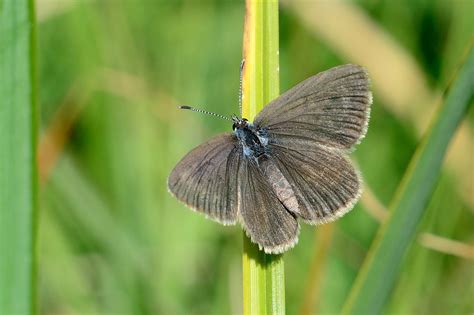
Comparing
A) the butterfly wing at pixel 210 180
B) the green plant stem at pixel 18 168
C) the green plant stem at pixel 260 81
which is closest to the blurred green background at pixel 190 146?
the butterfly wing at pixel 210 180

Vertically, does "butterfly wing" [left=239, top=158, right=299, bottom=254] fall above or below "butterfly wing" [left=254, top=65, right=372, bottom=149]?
below

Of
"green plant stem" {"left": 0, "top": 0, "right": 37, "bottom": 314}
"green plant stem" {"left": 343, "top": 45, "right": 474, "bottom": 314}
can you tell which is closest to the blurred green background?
"green plant stem" {"left": 343, "top": 45, "right": 474, "bottom": 314}

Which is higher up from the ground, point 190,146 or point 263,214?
point 190,146

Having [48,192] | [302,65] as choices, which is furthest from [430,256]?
[48,192]

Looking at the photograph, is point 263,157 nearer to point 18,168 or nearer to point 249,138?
Answer: point 249,138

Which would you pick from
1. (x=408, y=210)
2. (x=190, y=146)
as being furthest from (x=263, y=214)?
(x=190, y=146)

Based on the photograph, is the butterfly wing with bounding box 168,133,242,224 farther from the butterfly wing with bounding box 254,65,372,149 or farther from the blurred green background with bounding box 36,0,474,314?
the blurred green background with bounding box 36,0,474,314
